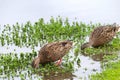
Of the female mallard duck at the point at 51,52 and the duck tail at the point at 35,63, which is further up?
the female mallard duck at the point at 51,52

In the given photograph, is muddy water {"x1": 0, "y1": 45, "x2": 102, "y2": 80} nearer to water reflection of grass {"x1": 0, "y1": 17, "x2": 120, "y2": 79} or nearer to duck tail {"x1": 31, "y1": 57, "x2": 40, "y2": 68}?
water reflection of grass {"x1": 0, "y1": 17, "x2": 120, "y2": 79}

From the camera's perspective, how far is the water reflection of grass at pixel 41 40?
14.0 meters

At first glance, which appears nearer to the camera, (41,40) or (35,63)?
(35,63)

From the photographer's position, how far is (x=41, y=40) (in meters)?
17.4

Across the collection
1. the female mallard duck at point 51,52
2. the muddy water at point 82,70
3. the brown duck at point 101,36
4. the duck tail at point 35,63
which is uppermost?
the brown duck at point 101,36

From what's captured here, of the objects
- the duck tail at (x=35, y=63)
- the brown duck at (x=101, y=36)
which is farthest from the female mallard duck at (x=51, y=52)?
the brown duck at (x=101, y=36)

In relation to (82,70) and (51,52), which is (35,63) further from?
(82,70)

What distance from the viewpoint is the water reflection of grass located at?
14.0m

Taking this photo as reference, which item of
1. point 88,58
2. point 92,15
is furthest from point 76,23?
point 88,58

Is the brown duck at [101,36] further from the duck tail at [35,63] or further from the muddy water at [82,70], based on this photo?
the duck tail at [35,63]

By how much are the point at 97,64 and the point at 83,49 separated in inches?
69.5

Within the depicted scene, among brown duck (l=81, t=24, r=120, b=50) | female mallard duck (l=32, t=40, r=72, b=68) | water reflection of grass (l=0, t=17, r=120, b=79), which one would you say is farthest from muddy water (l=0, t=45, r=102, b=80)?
brown duck (l=81, t=24, r=120, b=50)

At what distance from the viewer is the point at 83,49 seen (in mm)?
16125

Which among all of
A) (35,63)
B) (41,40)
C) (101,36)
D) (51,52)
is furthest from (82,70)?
(41,40)
